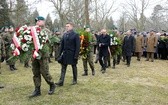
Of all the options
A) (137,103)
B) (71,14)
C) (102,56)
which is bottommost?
(137,103)

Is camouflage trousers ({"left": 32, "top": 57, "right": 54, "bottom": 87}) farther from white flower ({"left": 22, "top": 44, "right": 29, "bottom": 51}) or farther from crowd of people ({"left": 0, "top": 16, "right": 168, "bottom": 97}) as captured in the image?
white flower ({"left": 22, "top": 44, "right": 29, "bottom": 51})

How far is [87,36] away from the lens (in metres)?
12.6

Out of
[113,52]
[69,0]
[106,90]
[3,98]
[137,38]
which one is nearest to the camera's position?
[3,98]

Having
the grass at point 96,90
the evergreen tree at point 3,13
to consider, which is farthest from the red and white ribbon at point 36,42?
the evergreen tree at point 3,13

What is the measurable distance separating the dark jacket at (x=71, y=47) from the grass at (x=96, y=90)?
899 millimetres

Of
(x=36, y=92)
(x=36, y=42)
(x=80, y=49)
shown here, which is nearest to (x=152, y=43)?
(x=80, y=49)

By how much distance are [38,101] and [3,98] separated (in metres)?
1.16

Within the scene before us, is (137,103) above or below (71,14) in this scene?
below

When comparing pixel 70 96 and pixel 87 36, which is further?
pixel 87 36

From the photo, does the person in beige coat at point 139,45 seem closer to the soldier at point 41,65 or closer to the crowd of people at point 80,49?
the crowd of people at point 80,49

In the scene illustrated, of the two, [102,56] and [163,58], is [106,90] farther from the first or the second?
[163,58]

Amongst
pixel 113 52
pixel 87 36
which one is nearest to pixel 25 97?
pixel 87 36

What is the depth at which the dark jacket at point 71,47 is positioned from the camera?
34.8ft

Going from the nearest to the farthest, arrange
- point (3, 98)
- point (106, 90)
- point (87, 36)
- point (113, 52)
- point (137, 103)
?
point (137, 103), point (3, 98), point (106, 90), point (87, 36), point (113, 52)
